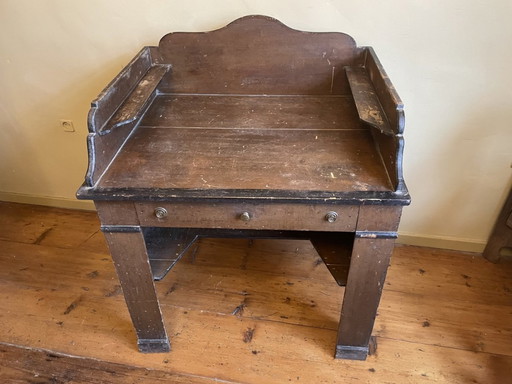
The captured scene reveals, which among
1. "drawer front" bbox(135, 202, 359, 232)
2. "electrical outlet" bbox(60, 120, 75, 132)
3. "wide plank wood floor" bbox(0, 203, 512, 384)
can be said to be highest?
"drawer front" bbox(135, 202, 359, 232)

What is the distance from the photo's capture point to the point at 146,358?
1.50 meters

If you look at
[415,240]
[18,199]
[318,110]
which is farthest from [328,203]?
[18,199]

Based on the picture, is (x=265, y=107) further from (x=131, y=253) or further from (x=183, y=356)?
(x=183, y=356)

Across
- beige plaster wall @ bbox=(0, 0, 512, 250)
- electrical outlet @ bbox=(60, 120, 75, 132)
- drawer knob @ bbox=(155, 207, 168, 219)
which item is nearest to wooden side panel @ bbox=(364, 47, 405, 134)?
beige plaster wall @ bbox=(0, 0, 512, 250)

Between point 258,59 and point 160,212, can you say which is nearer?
point 160,212

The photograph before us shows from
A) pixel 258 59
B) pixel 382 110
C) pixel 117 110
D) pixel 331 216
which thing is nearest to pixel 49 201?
pixel 117 110

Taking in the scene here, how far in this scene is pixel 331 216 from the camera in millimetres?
1069

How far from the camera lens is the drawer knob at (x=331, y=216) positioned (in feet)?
3.50

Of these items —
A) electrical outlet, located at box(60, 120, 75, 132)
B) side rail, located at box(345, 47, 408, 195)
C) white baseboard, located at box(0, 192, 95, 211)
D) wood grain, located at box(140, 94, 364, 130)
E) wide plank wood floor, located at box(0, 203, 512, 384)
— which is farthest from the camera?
white baseboard, located at box(0, 192, 95, 211)

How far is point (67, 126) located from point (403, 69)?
1624mm

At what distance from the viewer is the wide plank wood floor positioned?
1.45 metres

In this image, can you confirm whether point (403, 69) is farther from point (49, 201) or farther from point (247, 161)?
point (49, 201)

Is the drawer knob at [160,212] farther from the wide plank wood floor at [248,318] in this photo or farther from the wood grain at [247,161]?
the wide plank wood floor at [248,318]

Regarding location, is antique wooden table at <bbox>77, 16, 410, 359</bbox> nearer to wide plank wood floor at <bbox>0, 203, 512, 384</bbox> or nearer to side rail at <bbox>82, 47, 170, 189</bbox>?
side rail at <bbox>82, 47, 170, 189</bbox>
